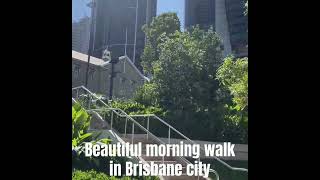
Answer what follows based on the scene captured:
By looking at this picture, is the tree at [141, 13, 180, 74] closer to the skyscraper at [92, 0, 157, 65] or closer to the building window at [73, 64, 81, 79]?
the skyscraper at [92, 0, 157, 65]

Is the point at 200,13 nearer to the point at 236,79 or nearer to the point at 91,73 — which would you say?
the point at 236,79

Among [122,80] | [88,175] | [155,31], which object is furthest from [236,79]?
[88,175]

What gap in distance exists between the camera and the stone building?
4.34 m

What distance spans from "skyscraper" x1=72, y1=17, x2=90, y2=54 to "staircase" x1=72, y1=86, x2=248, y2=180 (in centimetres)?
42

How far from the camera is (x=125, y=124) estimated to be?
15.3 ft

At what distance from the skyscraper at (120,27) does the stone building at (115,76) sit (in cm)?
10

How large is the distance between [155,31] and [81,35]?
760 millimetres

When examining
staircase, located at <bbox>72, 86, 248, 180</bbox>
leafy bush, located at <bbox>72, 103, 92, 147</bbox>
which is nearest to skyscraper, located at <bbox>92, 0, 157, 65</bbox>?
staircase, located at <bbox>72, 86, 248, 180</bbox>

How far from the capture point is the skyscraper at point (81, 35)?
4.10 m

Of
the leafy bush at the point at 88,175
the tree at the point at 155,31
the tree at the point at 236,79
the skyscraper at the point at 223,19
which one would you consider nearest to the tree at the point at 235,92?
the tree at the point at 236,79

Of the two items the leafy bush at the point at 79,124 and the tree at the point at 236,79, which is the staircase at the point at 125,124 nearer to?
the leafy bush at the point at 79,124
